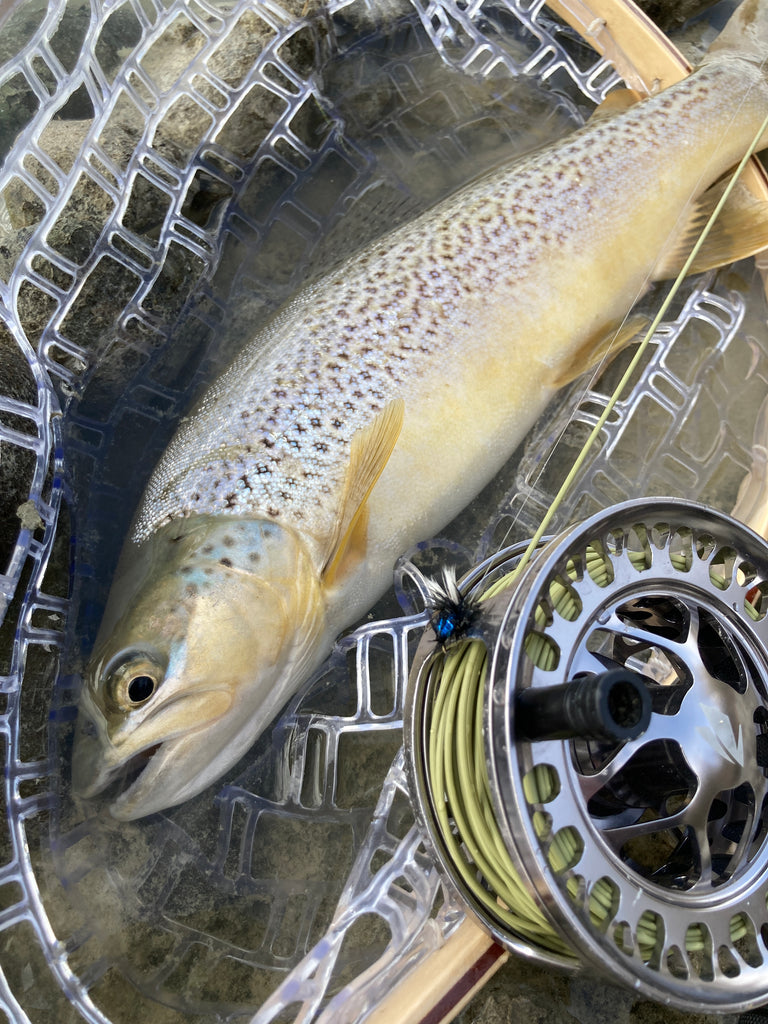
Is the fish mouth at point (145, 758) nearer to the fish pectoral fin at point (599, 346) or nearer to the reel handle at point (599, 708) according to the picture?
the reel handle at point (599, 708)

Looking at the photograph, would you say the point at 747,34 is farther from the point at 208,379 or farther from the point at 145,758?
the point at 145,758

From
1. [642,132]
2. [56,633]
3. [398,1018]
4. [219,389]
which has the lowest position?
[56,633]

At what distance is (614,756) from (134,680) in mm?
1081

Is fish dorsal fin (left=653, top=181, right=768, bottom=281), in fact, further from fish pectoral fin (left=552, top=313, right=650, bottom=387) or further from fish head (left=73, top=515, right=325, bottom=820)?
fish head (left=73, top=515, right=325, bottom=820)

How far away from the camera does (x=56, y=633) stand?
2.01m

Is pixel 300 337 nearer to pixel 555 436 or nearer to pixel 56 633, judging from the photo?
pixel 555 436

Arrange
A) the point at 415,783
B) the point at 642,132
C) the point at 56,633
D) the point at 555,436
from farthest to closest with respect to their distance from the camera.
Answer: the point at 555,436 → the point at 642,132 → the point at 56,633 → the point at 415,783

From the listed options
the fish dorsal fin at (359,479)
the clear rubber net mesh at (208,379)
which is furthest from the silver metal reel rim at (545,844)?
the fish dorsal fin at (359,479)

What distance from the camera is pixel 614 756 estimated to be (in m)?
1.43

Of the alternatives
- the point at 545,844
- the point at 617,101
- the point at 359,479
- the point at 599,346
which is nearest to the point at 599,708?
the point at 545,844

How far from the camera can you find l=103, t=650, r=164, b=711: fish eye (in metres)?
1.67

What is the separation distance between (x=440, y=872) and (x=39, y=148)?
236cm

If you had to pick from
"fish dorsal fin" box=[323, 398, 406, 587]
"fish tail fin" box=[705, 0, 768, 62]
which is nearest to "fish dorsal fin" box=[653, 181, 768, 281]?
"fish tail fin" box=[705, 0, 768, 62]

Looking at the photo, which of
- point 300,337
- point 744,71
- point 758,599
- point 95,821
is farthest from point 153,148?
point 758,599
